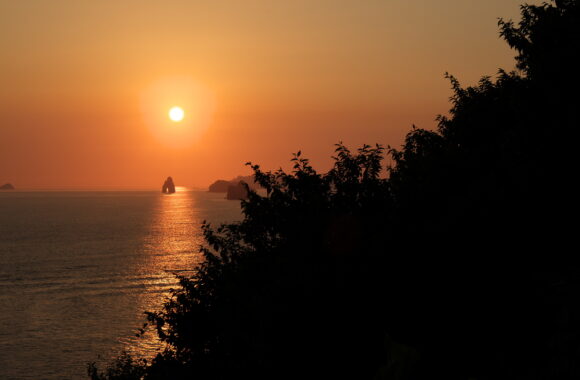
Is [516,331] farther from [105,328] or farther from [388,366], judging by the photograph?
[105,328]

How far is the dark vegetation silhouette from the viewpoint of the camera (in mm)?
16188

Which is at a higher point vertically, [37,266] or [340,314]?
[340,314]

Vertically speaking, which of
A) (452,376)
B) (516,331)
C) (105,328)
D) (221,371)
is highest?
(516,331)

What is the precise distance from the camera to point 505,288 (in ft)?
59.1

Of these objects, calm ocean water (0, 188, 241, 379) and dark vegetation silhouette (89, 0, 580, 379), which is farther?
calm ocean water (0, 188, 241, 379)

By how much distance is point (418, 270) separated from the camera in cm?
1998

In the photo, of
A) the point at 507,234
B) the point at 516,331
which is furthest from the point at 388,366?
the point at 507,234

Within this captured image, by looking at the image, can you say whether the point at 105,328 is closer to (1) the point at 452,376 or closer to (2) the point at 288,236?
(2) the point at 288,236

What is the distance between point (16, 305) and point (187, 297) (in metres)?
75.7

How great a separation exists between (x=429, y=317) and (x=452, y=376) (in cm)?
345

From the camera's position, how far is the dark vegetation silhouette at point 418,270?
1619cm

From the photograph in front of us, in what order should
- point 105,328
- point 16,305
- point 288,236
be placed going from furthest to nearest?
point 16,305 < point 105,328 < point 288,236

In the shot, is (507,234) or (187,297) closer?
(507,234)

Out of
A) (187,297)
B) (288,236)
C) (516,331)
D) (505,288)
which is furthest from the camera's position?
(187,297)
